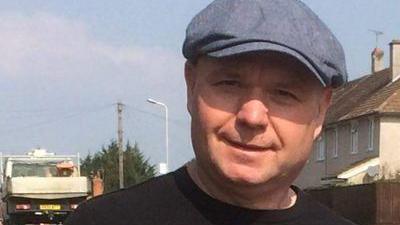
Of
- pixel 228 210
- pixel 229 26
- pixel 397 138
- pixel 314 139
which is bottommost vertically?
pixel 228 210

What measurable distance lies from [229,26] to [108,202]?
0.55m

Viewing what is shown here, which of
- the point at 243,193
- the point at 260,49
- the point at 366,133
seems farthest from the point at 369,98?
the point at 260,49

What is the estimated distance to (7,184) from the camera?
1060 inches

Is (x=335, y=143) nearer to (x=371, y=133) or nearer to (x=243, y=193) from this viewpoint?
(x=371, y=133)

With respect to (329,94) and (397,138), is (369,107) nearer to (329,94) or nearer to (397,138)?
(397,138)

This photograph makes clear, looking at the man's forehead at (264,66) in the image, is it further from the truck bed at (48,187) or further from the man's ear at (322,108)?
the truck bed at (48,187)

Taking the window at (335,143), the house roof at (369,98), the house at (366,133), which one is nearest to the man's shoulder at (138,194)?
the house at (366,133)

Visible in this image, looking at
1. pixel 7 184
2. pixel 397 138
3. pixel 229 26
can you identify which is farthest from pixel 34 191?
pixel 229 26

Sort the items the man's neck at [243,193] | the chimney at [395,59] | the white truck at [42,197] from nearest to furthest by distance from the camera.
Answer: the man's neck at [243,193] → the white truck at [42,197] → the chimney at [395,59]

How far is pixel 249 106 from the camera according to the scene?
2.22 meters

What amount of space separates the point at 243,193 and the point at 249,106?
0.74ft

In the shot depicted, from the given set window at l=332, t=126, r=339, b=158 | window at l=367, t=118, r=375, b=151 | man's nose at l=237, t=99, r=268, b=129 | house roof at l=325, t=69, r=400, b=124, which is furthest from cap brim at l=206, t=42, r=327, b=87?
window at l=332, t=126, r=339, b=158

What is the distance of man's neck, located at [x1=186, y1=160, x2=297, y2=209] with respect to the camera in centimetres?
231

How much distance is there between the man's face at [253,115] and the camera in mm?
2221
